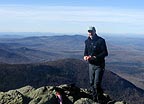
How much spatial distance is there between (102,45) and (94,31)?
3.02 ft

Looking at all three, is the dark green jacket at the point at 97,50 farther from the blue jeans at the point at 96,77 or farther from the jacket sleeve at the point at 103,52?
the blue jeans at the point at 96,77

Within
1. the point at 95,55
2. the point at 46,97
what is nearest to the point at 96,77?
the point at 95,55

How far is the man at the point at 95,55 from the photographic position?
21.6m

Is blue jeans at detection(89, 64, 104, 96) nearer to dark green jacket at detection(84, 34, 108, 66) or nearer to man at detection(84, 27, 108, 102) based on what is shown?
man at detection(84, 27, 108, 102)

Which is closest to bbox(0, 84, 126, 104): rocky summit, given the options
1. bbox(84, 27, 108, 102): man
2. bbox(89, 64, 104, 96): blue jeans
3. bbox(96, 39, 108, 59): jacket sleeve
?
bbox(89, 64, 104, 96): blue jeans

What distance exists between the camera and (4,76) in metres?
196

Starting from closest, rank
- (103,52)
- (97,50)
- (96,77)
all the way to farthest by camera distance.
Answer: (103,52) → (97,50) → (96,77)

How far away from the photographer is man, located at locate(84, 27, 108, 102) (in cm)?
2164

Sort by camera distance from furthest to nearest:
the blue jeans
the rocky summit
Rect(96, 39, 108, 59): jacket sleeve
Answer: the blue jeans → Rect(96, 39, 108, 59): jacket sleeve → the rocky summit

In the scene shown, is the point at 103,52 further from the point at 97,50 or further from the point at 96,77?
the point at 96,77

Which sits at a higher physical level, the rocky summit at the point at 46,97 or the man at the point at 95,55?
the man at the point at 95,55

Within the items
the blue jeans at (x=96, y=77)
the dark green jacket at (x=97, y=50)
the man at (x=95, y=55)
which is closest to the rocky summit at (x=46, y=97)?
the blue jeans at (x=96, y=77)

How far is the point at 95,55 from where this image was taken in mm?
21922

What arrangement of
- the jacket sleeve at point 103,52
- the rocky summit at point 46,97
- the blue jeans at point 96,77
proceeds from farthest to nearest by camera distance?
the blue jeans at point 96,77 < the jacket sleeve at point 103,52 < the rocky summit at point 46,97
